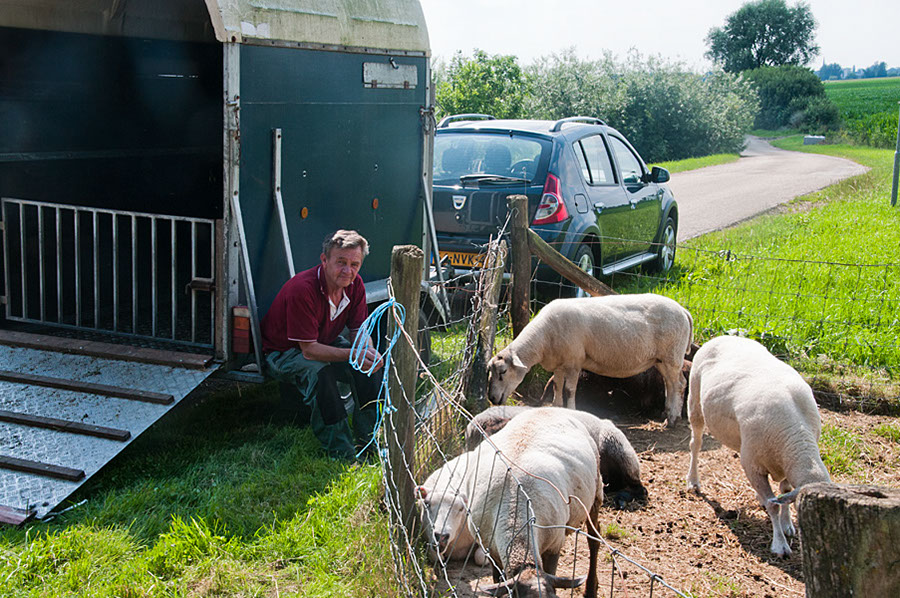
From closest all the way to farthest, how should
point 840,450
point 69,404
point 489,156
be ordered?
point 69,404 → point 840,450 → point 489,156

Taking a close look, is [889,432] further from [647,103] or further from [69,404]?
[647,103]

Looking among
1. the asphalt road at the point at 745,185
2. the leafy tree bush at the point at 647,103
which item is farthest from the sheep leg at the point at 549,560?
the leafy tree bush at the point at 647,103

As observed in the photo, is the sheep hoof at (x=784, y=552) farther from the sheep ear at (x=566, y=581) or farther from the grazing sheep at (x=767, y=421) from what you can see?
the sheep ear at (x=566, y=581)

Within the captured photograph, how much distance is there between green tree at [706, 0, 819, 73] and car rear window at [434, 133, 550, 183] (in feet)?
304

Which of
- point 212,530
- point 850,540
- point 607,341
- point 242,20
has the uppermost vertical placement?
point 242,20

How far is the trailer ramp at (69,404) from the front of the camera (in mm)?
4867

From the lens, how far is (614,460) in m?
5.49

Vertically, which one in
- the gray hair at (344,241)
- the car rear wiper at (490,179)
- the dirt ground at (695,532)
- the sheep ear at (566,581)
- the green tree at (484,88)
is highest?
the green tree at (484,88)

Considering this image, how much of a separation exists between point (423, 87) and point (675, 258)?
6.42 m

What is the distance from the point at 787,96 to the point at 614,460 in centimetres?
6710

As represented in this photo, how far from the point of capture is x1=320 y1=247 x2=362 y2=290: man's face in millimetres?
5746

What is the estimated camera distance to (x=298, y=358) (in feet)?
19.1

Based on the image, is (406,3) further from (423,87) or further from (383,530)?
(383,530)

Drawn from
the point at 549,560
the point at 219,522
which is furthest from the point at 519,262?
the point at 549,560
